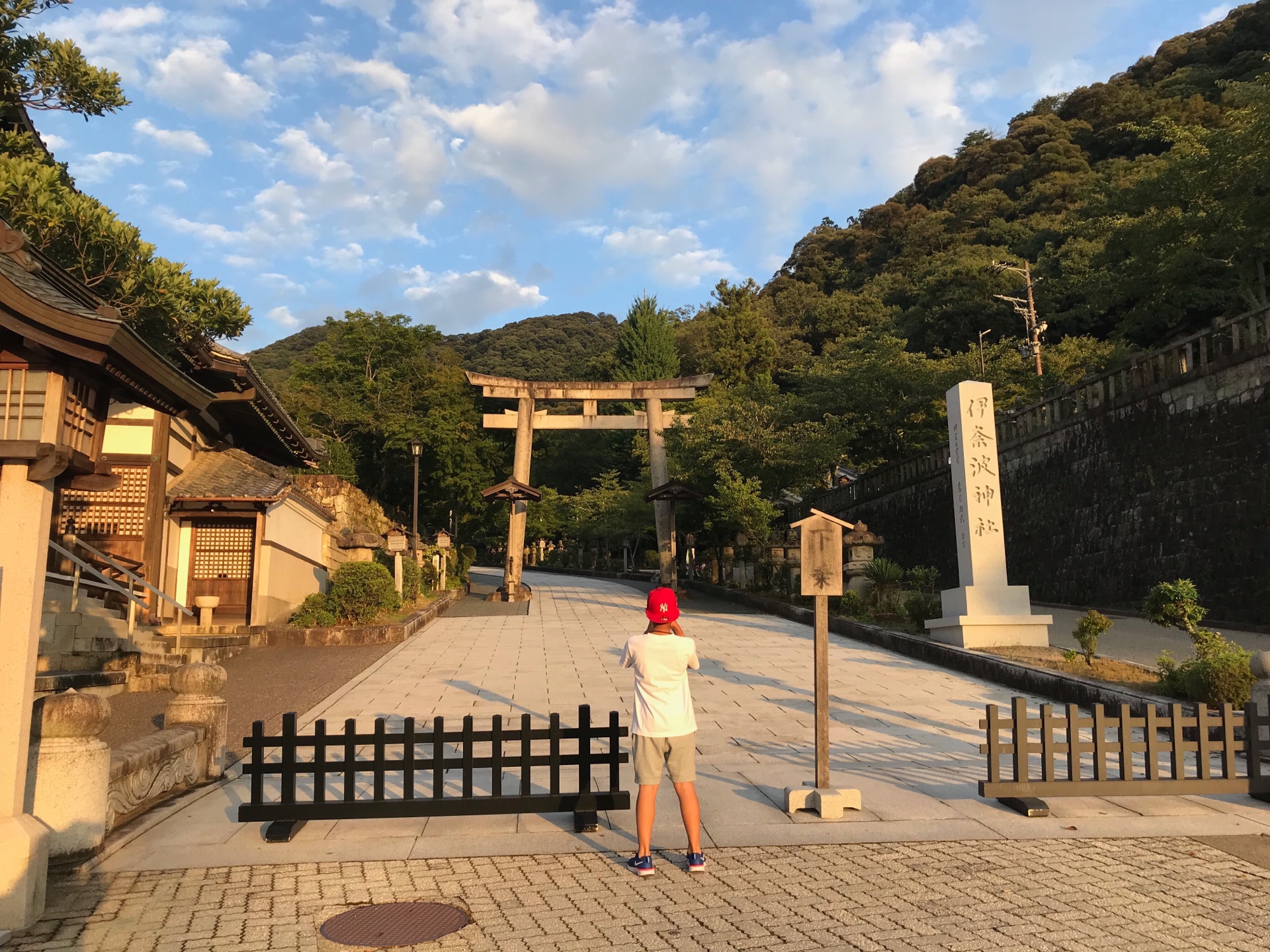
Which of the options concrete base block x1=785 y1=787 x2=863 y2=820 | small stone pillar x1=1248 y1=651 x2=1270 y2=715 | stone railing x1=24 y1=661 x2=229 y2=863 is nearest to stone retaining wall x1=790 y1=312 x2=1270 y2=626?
small stone pillar x1=1248 y1=651 x2=1270 y2=715

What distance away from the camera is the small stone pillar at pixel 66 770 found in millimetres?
4434

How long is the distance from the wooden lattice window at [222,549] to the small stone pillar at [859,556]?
12051 mm

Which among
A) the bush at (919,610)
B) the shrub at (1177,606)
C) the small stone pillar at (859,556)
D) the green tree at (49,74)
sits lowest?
the bush at (919,610)

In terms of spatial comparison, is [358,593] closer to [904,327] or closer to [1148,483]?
[1148,483]

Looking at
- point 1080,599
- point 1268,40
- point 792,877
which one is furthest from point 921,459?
point 1268,40

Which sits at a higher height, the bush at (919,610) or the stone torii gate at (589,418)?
the stone torii gate at (589,418)

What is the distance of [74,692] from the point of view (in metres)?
4.58

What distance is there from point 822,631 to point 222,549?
47.1ft

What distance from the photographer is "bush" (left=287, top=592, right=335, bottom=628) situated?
16094mm

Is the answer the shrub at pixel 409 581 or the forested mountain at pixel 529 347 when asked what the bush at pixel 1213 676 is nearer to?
the shrub at pixel 409 581

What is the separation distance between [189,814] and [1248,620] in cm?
1547

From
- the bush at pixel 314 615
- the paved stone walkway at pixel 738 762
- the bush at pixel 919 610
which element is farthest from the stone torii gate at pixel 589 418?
the bush at pixel 919 610

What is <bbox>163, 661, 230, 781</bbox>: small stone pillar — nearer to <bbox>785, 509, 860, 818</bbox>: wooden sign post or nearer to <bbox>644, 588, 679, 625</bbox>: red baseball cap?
<bbox>644, 588, 679, 625</bbox>: red baseball cap

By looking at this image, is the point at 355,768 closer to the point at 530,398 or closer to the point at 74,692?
the point at 74,692
